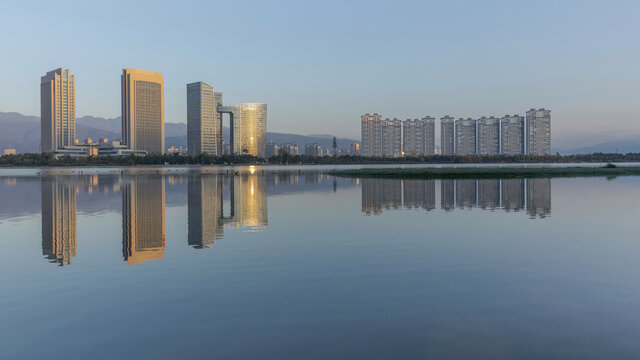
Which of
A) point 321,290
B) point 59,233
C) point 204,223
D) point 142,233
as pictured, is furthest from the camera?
point 204,223

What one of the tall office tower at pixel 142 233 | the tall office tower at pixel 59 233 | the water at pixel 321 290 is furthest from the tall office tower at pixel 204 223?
the tall office tower at pixel 59 233

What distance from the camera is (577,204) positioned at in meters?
47.3

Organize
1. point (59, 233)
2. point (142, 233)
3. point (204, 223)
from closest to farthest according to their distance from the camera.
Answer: point (142, 233)
point (59, 233)
point (204, 223)

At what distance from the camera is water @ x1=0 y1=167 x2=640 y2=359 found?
10836mm

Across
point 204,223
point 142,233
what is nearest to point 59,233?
point 142,233

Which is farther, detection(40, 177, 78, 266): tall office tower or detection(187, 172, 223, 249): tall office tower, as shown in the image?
detection(187, 172, 223, 249): tall office tower

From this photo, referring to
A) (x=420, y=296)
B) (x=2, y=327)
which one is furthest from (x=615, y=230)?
(x=2, y=327)

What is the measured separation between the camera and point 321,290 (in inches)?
608

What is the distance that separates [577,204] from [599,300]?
126 ft

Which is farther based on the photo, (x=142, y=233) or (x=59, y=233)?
(x=59, y=233)

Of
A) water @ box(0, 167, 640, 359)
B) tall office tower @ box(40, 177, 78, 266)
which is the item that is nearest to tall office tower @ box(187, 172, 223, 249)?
water @ box(0, 167, 640, 359)

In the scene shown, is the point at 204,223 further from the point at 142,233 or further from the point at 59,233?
the point at 59,233

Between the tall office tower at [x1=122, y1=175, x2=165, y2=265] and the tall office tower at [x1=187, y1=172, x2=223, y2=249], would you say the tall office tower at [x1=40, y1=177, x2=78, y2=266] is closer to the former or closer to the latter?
the tall office tower at [x1=122, y1=175, x2=165, y2=265]

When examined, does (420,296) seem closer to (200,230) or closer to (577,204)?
(200,230)
